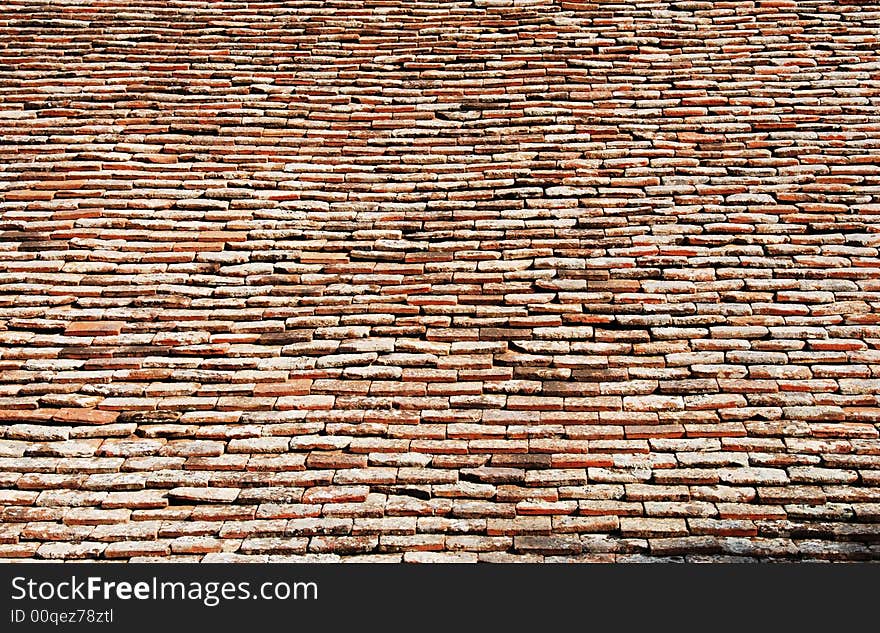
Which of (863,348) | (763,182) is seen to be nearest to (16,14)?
(763,182)

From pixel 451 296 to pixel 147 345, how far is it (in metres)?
1.78

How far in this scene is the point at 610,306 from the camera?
5.05 metres

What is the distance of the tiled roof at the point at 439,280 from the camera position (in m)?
4.18

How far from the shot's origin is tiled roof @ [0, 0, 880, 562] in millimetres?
4180

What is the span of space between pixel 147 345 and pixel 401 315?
147cm

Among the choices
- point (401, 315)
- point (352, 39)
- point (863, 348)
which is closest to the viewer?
point (863, 348)

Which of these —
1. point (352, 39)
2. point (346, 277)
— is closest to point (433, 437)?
point (346, 277)

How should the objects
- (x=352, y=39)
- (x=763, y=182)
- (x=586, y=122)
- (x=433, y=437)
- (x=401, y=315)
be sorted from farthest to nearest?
(x=352, y=39), (x=586, y=122), (x=763, y=182), (x=401, y=315), (x=433, y=437)

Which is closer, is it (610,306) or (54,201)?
(610,306)

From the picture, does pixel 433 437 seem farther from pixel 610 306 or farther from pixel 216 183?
pixel 216 183

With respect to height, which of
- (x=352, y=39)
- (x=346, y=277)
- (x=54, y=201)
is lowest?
(x=346, y=277)

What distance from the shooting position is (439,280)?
17.2ft

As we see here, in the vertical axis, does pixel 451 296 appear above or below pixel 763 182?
below

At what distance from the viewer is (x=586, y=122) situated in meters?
6.09
